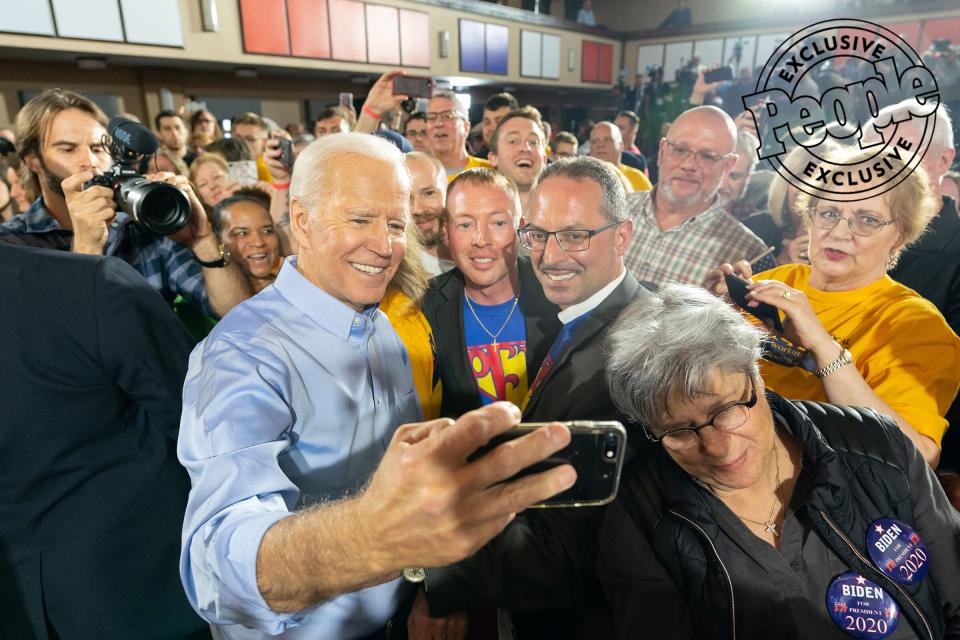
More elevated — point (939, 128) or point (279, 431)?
point (939, 128)

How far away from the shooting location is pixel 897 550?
1.17 meters

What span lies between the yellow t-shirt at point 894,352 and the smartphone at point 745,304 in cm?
20

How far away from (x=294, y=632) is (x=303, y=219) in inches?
36.0

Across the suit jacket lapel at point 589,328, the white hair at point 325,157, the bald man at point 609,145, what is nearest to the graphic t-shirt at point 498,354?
the suit jacket lapel at point 589,328

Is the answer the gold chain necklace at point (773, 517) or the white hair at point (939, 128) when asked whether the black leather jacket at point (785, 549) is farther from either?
the white hair at point (939, 128)

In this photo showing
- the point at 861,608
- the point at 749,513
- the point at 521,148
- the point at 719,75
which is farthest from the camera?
the point at 521,148

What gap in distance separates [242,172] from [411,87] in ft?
5.02

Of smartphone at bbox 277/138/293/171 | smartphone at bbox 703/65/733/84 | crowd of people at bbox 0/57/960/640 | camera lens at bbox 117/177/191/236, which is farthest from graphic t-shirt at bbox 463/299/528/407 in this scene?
smartphone at bbox 703/65/733/84

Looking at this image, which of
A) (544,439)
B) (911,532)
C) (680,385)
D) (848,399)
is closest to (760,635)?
(911,532)

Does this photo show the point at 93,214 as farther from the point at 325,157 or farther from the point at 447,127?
the point at 447,127

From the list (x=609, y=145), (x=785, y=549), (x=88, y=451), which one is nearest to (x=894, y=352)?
(x=785, y=549)

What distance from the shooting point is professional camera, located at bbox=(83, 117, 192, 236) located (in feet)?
5.15

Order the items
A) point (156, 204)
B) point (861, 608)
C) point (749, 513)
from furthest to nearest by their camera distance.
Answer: point (156, 204), point (749, 513), point (861, 608)

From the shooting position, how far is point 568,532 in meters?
1.31
